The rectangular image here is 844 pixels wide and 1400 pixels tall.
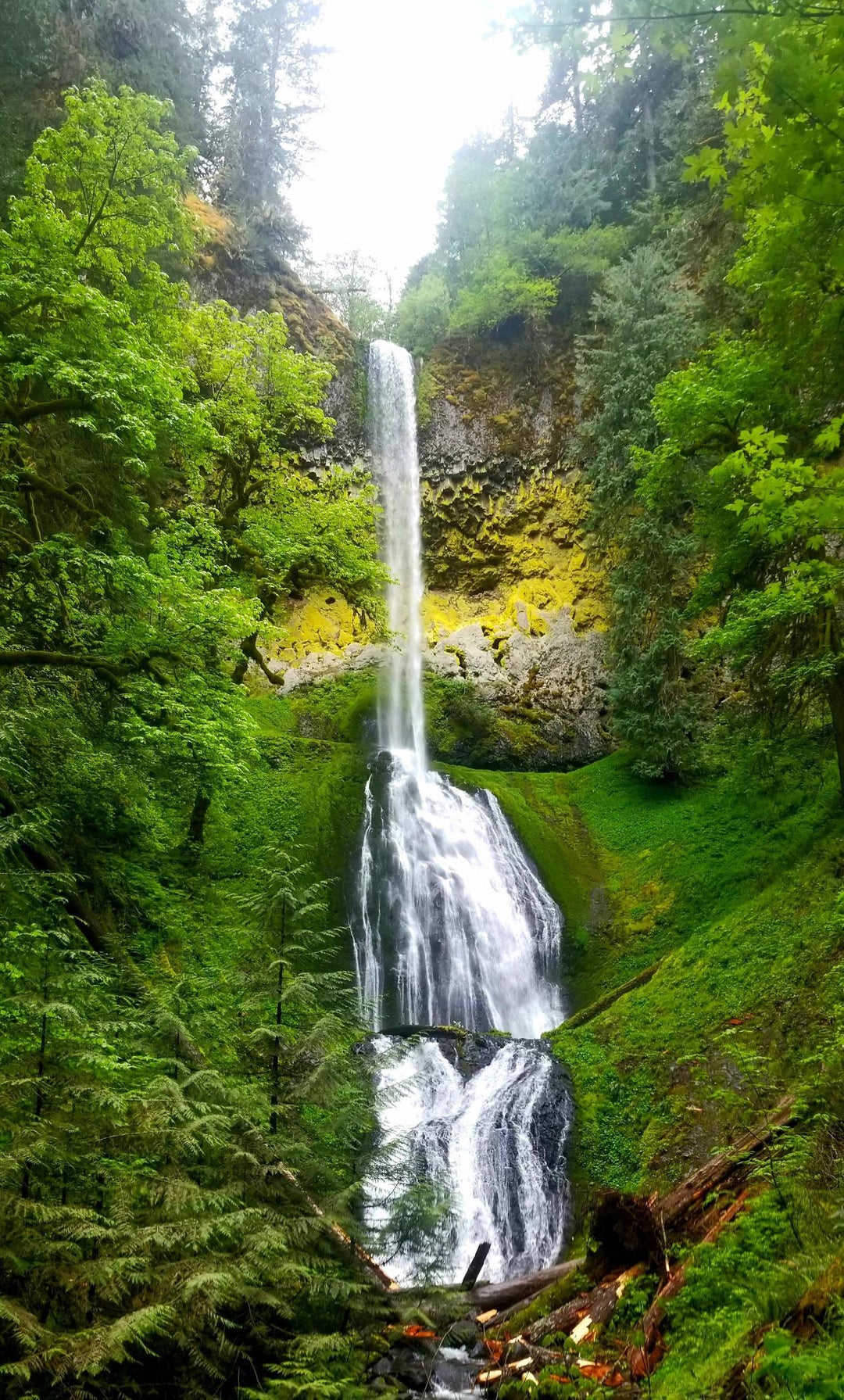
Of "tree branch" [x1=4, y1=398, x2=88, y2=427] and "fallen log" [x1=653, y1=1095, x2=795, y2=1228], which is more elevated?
"tree branch" [x1=4, y1=398, x2=88, y2=427]

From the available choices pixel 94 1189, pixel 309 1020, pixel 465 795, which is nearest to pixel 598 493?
pixel 465 795

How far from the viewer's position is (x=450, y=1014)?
10492mm

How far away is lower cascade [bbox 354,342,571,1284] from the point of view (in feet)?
14.4

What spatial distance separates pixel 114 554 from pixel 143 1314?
6850 millimetres

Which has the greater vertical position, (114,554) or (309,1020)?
(114,554)

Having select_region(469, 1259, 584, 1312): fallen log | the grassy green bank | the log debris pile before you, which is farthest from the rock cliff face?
the log debris pile

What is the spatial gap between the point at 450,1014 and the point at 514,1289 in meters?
5.50

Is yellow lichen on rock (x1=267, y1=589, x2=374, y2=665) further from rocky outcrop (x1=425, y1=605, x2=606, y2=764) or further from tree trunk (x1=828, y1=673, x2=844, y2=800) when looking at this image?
tree trunk (x1=828, y1=673, x2=844, y2=800)

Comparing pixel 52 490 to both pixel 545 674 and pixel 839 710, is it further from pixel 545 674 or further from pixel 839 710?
pixel 545 674

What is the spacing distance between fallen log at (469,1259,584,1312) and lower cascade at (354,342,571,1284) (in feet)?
0.83

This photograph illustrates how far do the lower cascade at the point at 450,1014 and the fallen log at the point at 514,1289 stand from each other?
0.25 meters

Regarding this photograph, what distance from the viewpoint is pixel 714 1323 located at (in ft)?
10.2

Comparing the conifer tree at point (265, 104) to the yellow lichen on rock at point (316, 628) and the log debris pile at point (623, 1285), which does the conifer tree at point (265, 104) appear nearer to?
the yellow lichen on rock at point (316, 628)

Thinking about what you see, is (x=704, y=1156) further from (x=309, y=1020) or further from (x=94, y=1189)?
(x=94, y=1189)
